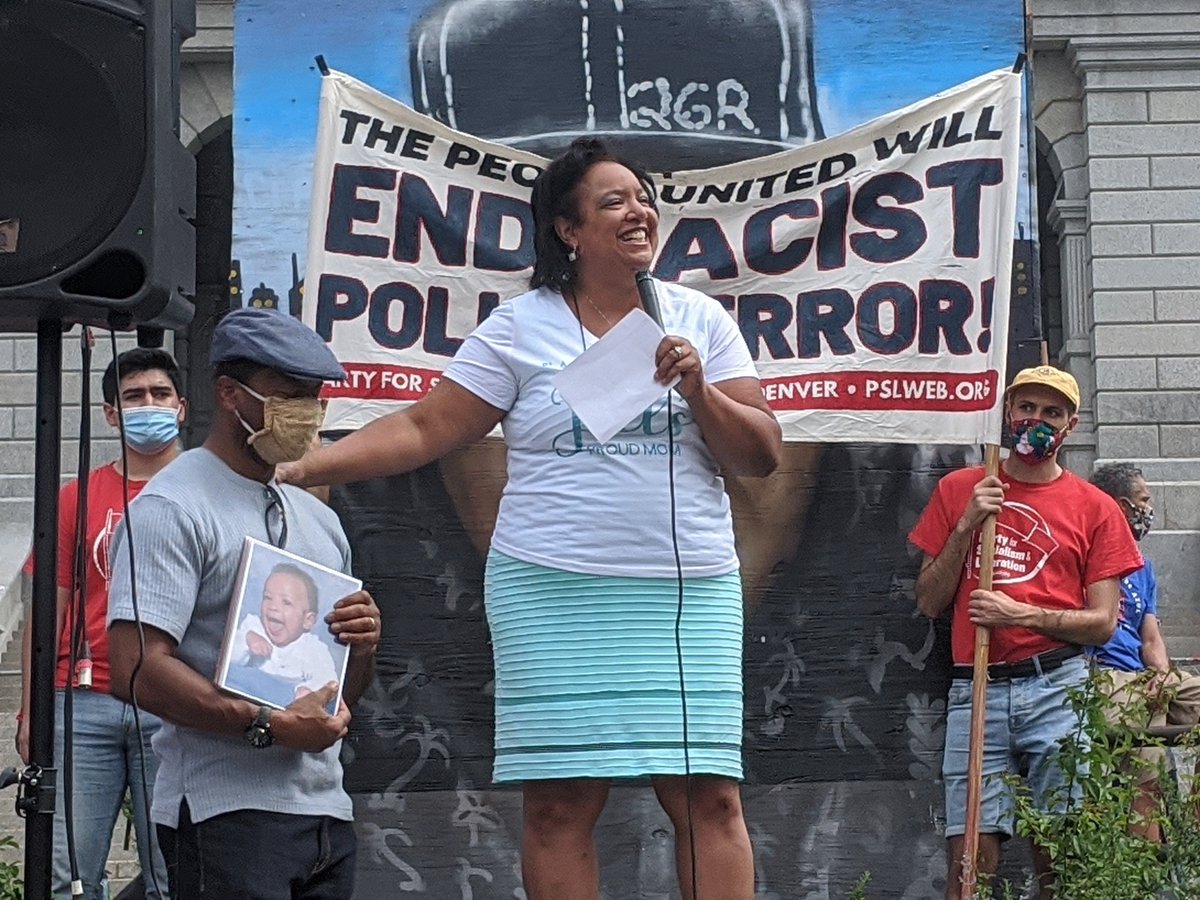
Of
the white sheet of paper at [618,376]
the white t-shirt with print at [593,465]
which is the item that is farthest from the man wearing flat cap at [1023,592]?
the white sheet of paper at [618,376]

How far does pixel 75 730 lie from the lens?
17.6ft

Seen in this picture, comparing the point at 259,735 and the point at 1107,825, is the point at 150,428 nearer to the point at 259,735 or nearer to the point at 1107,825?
the point at 259,735

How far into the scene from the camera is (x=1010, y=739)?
5.64m

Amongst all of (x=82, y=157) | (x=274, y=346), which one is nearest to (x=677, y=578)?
(x=274, y=346)

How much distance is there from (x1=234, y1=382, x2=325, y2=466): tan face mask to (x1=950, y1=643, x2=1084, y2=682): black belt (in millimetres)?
2669

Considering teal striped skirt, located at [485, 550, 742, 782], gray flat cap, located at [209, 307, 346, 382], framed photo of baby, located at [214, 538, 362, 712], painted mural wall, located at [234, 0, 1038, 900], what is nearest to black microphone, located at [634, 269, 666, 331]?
teal striped skirt, located at [485, 550, 742, 782]

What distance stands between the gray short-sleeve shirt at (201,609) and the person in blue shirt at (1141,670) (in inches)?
95.5

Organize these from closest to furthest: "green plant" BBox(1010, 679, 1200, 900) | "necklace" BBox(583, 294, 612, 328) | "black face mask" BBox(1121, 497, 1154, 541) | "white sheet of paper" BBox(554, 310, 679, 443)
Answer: "white sheet of paper" BBox(554, 310, 679, 443) → "necklace" BBox(583, 294, 612, 328) → "green plant" BBox(1010, 679, 1200, 900) → "black face mask" BBox(1121, 497, 1154, 541)

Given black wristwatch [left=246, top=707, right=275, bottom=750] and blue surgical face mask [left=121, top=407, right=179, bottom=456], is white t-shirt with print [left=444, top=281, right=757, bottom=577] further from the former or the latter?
blue surgical face mask [left=121, top=407, right=179, bottom=456]

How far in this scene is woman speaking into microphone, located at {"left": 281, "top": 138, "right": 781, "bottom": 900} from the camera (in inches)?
158

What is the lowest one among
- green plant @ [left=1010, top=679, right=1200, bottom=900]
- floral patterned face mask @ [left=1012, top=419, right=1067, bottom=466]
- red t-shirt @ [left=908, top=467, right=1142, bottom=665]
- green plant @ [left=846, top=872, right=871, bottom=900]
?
green plant @ [left=846, top=872, right=871, bottom=900]

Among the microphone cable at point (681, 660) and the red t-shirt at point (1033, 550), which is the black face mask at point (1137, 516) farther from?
the microphone cable at point (681, 660)

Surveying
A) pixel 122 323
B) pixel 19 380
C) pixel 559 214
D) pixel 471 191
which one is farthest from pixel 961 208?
pixel 19 380

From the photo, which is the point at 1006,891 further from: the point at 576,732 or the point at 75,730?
the point at 75,730
